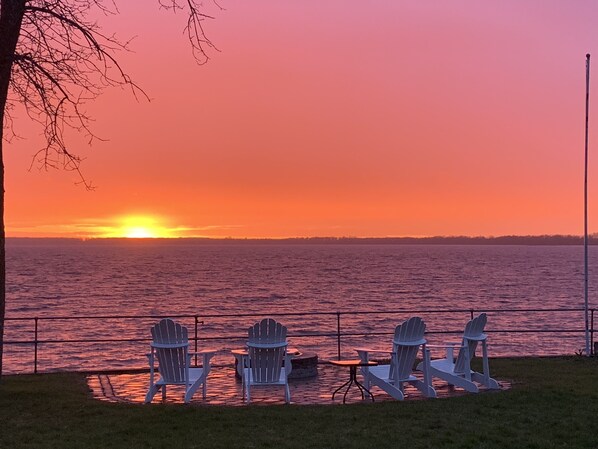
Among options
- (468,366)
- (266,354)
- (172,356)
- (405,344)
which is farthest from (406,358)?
(172,356)

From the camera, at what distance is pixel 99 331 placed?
3475 centimetres

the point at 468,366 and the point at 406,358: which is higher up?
the point at 406,358

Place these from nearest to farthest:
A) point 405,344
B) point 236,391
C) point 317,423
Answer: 1. point 317,423
2. point 405,344
3. point 236,391

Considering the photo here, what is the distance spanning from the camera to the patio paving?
9.48 m

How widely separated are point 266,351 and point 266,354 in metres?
0.04

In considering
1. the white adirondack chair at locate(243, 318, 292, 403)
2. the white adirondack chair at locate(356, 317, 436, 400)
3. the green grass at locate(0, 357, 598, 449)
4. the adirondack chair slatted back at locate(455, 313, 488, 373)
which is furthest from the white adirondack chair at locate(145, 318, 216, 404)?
the adirondack chair slatted back at locate(455, 313, 488, 373)

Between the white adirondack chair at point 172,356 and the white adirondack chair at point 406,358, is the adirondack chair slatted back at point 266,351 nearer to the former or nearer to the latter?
the white adirondack chair at point 172,356

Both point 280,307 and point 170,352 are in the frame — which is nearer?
point 170,352

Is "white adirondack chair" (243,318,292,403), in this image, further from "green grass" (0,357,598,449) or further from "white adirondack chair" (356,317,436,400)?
"white adirondack chair" (356,317,436,400)

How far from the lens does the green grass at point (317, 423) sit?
6984 millimetres

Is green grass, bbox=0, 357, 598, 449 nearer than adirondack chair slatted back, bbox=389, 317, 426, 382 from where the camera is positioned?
Yes

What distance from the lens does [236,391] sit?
33.3 ft

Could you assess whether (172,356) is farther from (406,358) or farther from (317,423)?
(406,358)

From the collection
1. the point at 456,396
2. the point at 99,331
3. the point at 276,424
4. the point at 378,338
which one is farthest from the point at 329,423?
the point at 99,331
